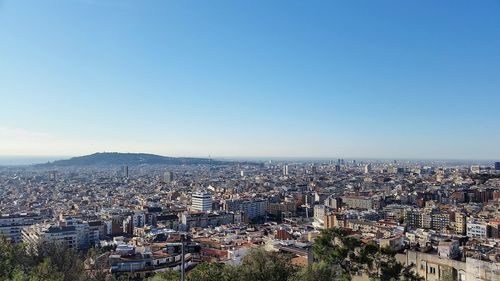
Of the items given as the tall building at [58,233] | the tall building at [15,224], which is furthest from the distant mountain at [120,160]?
the tall building at [58,233]

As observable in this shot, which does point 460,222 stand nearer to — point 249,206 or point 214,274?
point 249,206

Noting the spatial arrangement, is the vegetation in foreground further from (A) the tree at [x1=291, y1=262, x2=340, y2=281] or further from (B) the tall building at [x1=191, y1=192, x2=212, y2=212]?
(B) the tall building at [x1=191, y1=192, x2=212, y2=212]

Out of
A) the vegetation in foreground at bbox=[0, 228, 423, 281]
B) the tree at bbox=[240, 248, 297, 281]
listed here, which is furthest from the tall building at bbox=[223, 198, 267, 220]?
the tree at bbox=[240, 248, 297, 281]

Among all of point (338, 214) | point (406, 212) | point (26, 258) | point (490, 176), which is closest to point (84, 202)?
point (338, 214)

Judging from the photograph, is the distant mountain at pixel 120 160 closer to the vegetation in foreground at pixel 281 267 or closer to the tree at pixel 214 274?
the vegetation in foreground at pixel 281 267

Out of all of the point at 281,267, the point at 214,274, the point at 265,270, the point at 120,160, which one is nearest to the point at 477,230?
the point at 281,267
